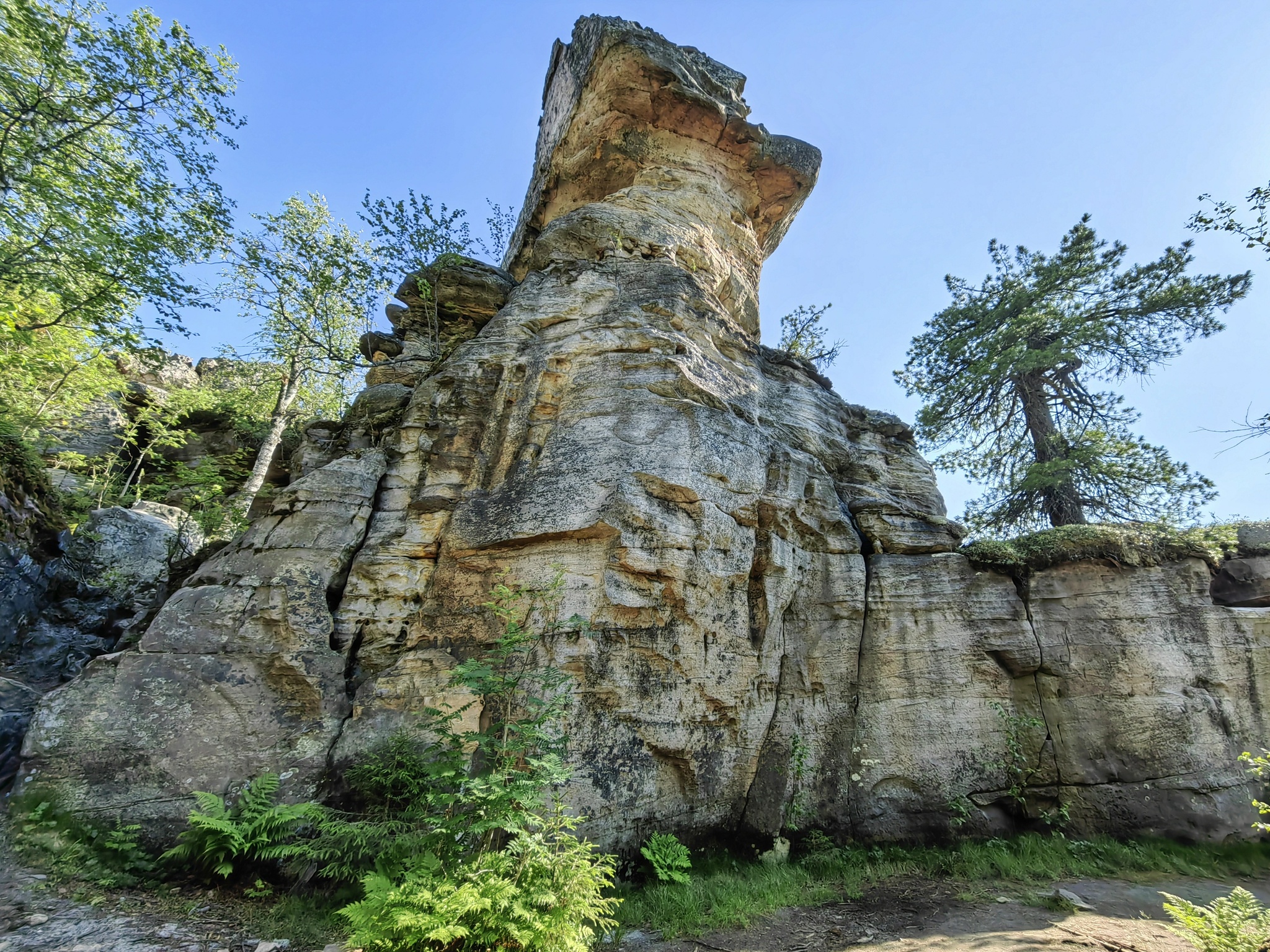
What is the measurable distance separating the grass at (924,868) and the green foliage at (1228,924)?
2.07m

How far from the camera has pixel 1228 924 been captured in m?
4.60

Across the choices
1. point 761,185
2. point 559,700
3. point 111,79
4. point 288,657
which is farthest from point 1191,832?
point 111,79

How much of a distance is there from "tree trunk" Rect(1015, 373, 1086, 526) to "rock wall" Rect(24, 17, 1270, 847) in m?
3.92

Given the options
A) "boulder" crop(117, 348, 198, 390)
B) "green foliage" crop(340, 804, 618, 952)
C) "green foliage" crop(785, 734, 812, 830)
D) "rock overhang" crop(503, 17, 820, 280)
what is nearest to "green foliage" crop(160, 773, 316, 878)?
"green foliage" crop(340, 804, 618, 952)

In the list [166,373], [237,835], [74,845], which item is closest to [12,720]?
[74,845]

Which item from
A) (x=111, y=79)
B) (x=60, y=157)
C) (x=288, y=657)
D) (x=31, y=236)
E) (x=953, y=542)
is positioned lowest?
(x=288, y=657)

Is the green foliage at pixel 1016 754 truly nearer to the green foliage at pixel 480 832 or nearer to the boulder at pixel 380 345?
the green foliage at pixel 480 832

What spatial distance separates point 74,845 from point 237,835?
4.82ft

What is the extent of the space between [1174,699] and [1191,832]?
1644 mm

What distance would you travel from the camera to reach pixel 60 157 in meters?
10.2

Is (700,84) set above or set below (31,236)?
above

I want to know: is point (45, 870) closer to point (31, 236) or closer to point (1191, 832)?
point (31, 236)

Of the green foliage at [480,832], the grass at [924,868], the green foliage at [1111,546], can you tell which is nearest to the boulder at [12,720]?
the green foliage at [480,832]

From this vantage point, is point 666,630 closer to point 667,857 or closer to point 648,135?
point 667,857
